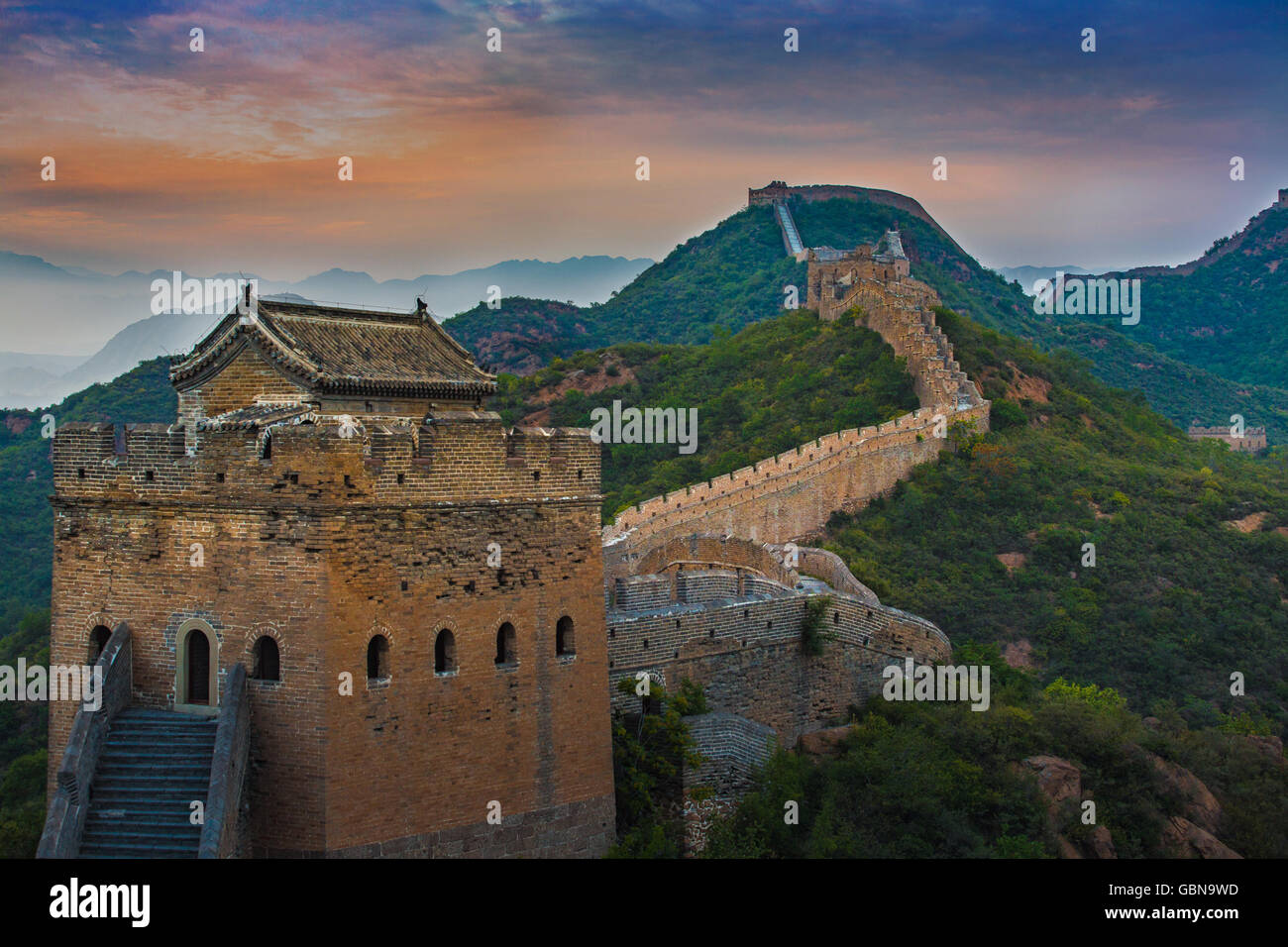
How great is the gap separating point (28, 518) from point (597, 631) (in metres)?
43.8

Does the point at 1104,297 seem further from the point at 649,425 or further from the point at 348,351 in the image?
the point at 348,351

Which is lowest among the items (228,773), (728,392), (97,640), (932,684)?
(932,684)

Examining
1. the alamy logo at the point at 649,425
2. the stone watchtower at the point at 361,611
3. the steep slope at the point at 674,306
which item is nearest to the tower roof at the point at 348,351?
the stone watchtower at the point at 361,611

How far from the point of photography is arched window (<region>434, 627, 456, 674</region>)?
15.1 metres

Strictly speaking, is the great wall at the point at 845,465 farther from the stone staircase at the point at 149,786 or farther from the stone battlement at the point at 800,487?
the stone staircase at the point at 149,786

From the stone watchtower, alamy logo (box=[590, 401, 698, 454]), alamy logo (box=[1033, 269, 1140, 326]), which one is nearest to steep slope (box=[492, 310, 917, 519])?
alamy logo (box=[590, 401, 698, 454])

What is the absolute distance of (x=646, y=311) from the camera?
342 feet

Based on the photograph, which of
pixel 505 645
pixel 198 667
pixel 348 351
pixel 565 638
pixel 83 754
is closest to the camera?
pixel 83 754

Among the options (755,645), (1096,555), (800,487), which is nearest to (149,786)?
(755,645)

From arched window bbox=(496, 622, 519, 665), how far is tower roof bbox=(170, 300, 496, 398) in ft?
12.1

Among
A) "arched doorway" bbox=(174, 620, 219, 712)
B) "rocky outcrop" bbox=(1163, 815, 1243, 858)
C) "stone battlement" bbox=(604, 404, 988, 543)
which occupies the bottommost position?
"rocky outcrop" bbox=(1163, 815, 1243, 858)

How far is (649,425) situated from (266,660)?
44994 mm

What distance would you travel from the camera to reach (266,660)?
14.3 metres

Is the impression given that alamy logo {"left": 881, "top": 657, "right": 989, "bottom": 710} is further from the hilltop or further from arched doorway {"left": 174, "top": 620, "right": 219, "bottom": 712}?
the hilltop
